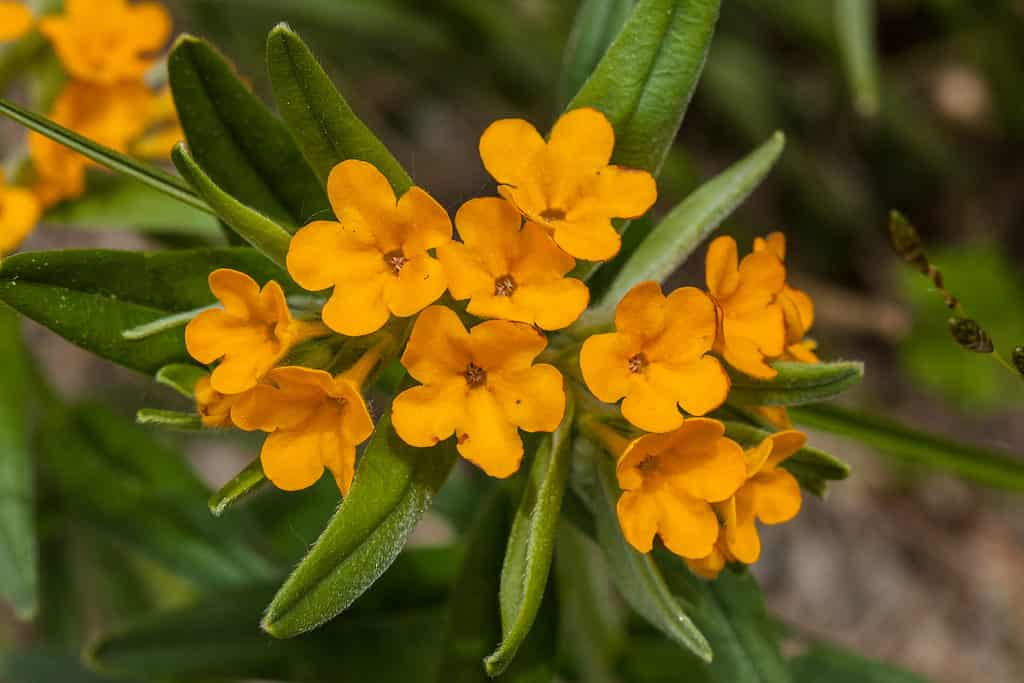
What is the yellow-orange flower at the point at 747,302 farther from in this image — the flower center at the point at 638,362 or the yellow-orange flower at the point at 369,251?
the yellow-orange flower at the point at 369,251

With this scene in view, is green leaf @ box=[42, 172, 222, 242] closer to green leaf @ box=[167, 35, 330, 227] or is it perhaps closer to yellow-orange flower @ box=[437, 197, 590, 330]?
green leaf @ box=[167, 35, 330, 227]

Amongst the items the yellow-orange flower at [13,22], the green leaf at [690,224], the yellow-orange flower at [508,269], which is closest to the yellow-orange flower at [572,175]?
the yellow-orange flower at [508,269]

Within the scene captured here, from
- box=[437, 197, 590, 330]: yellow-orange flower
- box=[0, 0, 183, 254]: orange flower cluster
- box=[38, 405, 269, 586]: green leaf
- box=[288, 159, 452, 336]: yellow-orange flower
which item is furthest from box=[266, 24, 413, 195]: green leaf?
box=[38, 405, 269, 586]: green leaf

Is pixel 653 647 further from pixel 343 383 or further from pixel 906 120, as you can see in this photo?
pixel 906 120

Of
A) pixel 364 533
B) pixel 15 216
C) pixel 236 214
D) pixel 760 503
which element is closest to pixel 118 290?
pixel 236 214

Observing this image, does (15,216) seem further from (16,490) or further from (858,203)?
(858,203)
